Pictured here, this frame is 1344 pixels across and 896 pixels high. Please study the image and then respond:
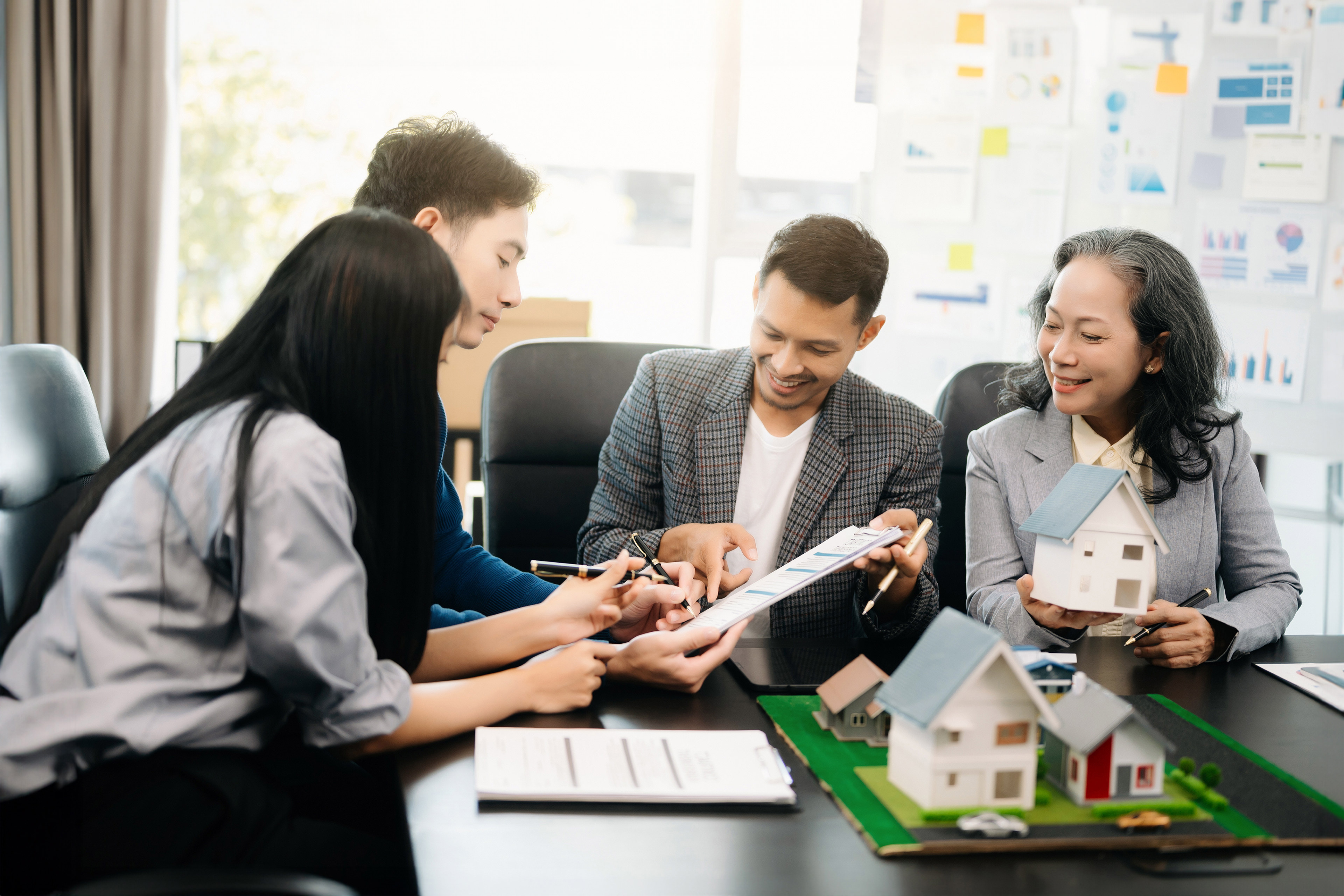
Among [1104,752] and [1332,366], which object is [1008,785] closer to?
[1104,752]

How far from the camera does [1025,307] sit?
10.9 ft

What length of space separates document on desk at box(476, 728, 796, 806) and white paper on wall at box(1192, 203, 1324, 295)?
106 inches

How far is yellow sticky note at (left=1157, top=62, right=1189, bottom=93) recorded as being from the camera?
10.3ft

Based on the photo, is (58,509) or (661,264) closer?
(58,509)

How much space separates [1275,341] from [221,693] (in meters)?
3.13

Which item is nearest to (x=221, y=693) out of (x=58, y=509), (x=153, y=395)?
(x=58, y=509)

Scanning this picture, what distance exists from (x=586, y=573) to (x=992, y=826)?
67 cm

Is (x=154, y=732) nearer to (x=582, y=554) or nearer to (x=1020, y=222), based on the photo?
(x=582, y=554)

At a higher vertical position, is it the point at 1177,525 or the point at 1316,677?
the point at 1177,525

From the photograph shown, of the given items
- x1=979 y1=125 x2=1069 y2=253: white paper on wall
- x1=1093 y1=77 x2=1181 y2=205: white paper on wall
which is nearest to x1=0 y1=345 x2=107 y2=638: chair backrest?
x1=979 y1=125 x2=1069 y2=253: white paper on wall

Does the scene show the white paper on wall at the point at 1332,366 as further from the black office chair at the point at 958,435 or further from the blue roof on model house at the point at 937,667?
the blue roof on model house at the point at 937,667

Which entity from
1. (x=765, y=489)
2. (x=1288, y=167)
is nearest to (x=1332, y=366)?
(x=1288, y=167)

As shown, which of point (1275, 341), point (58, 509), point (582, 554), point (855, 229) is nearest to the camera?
point (58, 509)

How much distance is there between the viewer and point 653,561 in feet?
5.10
